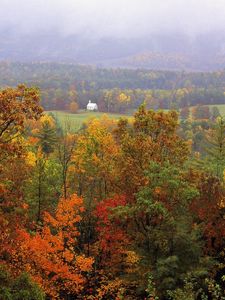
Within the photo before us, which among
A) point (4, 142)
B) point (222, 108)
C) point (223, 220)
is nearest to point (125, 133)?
point (223, 220)

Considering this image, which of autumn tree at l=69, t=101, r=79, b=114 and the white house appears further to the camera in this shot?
the white house

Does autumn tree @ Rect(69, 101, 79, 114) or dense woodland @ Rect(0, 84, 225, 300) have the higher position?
autumn tree @ Rect(69, 101, 79, 114)

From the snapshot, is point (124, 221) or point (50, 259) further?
point (124, 221)

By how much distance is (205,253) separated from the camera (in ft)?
111

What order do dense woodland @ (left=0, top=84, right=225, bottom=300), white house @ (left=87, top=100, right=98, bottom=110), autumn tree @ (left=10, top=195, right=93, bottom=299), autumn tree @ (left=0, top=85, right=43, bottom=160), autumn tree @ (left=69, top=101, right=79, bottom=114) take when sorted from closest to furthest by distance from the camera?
autumn tree @ (left=0, top=85, right=43, bottom=160) < dense woodland @ (left=0, top=84, right=225, bottom=300) < autumn tree @ (left=10, top=195, right=93, bottom=299) < autumn tree @ (left=69, top=101, right=79, bottom=114) < white house @ (left=87, top=100, right=98, bottom=110)

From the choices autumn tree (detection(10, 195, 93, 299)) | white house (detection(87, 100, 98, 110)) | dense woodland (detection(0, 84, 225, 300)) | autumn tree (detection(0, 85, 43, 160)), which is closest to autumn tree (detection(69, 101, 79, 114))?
white house (detection(87, 100, 98, 110))

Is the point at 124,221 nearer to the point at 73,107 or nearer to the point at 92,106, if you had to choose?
the point at 73,107

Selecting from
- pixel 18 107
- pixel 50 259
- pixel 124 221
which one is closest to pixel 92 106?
pixel 124 221

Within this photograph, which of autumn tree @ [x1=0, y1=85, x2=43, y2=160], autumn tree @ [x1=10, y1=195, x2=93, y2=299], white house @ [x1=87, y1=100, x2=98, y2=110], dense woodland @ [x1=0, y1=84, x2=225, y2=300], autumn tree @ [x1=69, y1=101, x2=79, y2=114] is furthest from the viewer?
white house @ [x1=87, y1=100, x2=98, y2=110]

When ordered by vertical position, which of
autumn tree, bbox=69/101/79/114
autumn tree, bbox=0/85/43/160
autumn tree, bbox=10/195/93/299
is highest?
autumn tree, bbox=0/85/43/160

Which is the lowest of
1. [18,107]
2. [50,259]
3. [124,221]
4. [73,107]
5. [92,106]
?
[50,259]

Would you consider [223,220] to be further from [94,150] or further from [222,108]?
[222,108]

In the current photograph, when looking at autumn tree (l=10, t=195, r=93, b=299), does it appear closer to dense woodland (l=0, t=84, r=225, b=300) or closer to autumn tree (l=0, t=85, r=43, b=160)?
dense woodland (l=0, t=84, r=225, b=300)

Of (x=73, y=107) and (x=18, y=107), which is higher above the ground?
(x=18, y=107)
